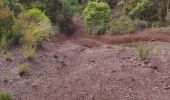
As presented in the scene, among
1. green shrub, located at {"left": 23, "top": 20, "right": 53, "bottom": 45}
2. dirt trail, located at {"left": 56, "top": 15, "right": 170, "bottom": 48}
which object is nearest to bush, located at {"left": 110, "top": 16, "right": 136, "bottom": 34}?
dirt trail, located at {"left": 56, "top": 15, "right": 170, "bottom": 48}

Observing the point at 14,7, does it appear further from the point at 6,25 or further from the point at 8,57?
the point at 8,57

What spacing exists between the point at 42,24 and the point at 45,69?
201 centimetres

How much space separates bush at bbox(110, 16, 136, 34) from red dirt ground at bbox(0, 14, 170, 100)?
14.0ft

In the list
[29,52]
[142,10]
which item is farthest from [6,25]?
[142,10]

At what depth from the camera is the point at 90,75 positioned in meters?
8.78

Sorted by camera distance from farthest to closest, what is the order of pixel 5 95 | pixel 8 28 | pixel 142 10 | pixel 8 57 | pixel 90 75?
pixel 142 10, pixel 8 28, pixel 8 57, pixel 90 75, pixel 5 95

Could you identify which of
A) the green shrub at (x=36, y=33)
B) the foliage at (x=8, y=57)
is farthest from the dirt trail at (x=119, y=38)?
the foliage at (x=8, y=57)

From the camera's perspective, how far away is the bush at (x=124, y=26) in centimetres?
1504

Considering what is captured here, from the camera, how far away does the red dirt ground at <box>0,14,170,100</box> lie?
796cm

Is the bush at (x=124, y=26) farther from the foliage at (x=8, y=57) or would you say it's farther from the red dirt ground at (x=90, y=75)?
the foliage at (x=8, y=57)

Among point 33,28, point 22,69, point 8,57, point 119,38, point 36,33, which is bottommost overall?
point 119,38

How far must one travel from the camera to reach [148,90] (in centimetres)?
803

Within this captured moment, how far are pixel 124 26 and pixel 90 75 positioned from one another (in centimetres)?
668

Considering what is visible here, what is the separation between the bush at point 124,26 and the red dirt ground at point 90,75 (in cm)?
427
